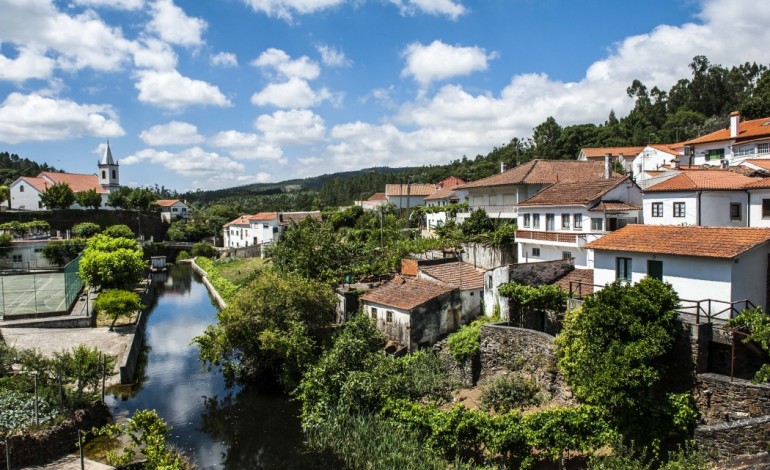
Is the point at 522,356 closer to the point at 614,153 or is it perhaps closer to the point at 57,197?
the point at 614,153

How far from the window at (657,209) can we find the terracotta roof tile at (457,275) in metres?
10.1

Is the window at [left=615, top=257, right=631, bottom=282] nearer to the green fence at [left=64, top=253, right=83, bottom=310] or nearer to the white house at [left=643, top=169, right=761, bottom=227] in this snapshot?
the white house at [left=643, top=169, right=761, bottom=227]

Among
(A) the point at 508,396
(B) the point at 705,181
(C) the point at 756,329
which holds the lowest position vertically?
(A) the point at 508,396

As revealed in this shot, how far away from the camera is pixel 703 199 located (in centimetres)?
2655

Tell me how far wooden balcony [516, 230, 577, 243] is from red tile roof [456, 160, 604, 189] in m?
6.77

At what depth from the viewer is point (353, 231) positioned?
57.4m

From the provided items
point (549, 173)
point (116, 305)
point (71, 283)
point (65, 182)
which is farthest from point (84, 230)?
point (549, 173)

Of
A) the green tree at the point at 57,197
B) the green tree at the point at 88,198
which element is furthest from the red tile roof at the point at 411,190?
the green tree at the point at 57,197

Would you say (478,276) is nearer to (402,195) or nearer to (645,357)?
Answer: (645,357)

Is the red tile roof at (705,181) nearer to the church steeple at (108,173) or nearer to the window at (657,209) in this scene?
the window at (657,209)

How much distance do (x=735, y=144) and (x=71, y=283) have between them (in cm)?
5659

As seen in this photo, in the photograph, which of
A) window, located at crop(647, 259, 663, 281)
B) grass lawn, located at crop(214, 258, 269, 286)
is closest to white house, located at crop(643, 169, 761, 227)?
window, located at crop(647, 259, 663, 281)

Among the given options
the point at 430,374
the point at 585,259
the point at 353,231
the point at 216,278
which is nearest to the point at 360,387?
the point at 430,374

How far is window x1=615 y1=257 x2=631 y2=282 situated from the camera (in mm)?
21438
